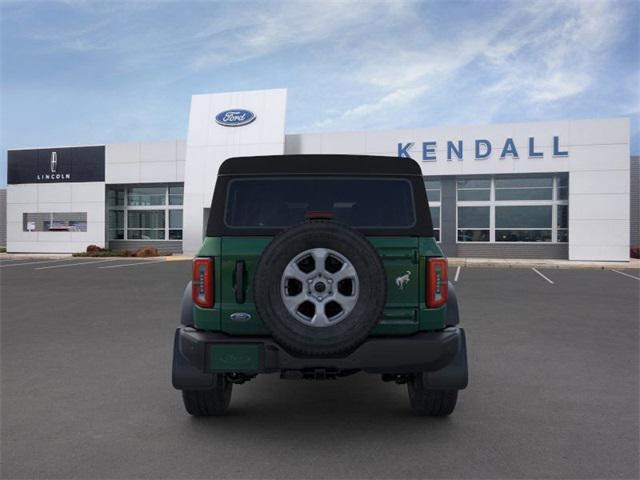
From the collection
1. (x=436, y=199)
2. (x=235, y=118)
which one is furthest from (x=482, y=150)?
(x=235, y=118)

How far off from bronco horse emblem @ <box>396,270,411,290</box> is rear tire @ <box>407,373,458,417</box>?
889 millimetres

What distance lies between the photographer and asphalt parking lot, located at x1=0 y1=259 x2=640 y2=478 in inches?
130

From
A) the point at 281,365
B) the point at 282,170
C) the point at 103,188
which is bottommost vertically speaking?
the point at 281,365

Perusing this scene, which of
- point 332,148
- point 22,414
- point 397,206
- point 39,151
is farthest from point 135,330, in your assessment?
point 39,151

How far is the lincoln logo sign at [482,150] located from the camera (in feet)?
85.1

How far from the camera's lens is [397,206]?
387 cm

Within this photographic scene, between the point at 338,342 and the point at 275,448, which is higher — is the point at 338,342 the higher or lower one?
the higher one

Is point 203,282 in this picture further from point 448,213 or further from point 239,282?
point 448,213

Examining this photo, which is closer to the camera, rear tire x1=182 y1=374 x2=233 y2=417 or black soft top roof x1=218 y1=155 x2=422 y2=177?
black soft top roof x1=218 y1=155 x2=422 y2=177

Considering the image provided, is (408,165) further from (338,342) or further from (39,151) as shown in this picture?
(39,151)

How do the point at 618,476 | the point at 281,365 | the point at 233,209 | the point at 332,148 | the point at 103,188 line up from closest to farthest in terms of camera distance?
the point at 618,476 → the point at 281,365 → the point at 233,209 → the point at 332,148 → the point at 103,188

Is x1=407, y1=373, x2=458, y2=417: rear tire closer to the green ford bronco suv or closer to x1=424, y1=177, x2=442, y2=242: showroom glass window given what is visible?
the green ford bronco suv

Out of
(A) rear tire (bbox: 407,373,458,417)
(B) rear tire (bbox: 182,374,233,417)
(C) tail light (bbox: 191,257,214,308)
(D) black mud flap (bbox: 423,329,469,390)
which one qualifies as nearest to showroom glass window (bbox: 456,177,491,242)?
(A) rear tire (bbox: 407,373,458,417)

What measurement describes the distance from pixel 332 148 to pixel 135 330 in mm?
21993
